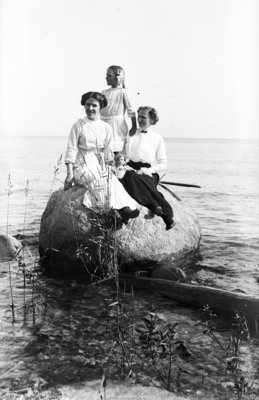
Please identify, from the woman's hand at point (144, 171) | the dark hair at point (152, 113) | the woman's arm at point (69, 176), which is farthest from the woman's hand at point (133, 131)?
the woman's arm at point (69, 176)

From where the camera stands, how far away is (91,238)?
598 cm

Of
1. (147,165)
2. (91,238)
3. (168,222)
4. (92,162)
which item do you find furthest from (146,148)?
(91,238)

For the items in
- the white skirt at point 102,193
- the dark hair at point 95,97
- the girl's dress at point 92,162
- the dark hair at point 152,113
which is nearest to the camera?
the white skirt at point 102,193

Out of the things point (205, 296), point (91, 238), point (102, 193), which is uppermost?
point (102, 193)

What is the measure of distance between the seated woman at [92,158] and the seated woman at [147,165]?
10.6 inches

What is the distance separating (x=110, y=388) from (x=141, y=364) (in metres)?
0.43

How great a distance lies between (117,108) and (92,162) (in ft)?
3.87

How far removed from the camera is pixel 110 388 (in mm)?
3467

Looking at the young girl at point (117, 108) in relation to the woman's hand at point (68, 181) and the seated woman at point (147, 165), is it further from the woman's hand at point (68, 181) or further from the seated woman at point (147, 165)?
the woman's hand at point (68, 181)

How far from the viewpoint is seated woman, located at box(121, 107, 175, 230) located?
21.4 feet

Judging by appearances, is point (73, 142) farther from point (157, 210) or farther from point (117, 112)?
point (157, 210)

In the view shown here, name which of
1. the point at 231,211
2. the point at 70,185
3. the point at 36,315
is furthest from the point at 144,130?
the point at 231,211

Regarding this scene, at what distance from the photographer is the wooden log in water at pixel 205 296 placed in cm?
453

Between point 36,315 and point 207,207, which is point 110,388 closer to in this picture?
point 36,315
